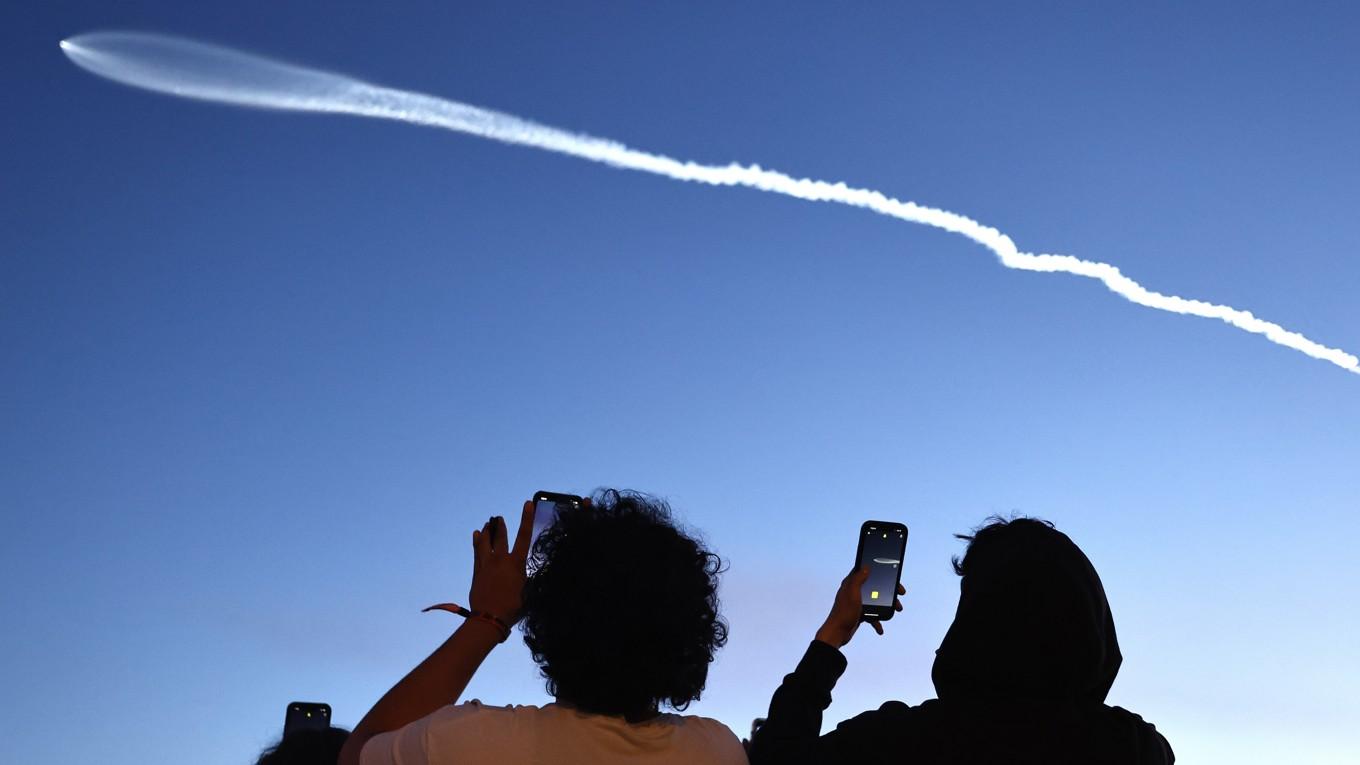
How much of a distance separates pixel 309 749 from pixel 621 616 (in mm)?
2504

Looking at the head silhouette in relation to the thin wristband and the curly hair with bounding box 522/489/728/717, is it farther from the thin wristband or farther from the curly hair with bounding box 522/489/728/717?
the thin wristband

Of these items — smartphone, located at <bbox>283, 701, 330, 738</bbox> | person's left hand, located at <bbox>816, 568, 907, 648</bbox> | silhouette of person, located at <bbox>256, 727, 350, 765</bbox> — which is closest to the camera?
person's left hand, located at <bbox>816, 568, 907, 648</bbox>

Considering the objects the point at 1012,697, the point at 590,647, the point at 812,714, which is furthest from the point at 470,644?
the point at 1012,697

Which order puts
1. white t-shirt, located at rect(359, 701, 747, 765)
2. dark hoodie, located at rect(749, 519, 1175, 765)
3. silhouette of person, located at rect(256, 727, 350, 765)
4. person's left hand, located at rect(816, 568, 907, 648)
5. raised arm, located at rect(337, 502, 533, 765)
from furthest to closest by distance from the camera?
silhouette of person, located at rect(256, 727, 350, 765), person's left hand, located at rect(816, 568, 907, 648), dark hoodie, located at rect(749, 519, 1175, 765), raised arm, located at rect(337, 502, 533, 765), white t-shirt, located at rect(359, 701, 747, 765)

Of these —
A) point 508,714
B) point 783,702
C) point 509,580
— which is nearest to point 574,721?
point 508,714

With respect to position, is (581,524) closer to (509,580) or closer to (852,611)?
(509,580)

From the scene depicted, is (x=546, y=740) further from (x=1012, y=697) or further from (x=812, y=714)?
(x=1012, y=697)

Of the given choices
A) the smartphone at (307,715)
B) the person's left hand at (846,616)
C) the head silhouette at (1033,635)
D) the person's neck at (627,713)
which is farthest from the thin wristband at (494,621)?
the smartphone at (307,715)

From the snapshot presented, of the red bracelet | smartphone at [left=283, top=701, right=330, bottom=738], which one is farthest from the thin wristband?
smartphone at [left=283, top=701, right=330, bottom=738]

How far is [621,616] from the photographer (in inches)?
216

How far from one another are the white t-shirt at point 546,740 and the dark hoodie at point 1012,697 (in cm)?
52

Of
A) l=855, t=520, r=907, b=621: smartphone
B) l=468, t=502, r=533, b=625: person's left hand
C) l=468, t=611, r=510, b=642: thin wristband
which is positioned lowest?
l=468, t=611, r=510, b=642: thin wristband

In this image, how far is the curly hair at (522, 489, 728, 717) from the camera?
5.49 m

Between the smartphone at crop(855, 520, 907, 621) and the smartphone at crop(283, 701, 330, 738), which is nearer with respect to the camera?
the smartphone at crop(855, 520, 907, 621)
